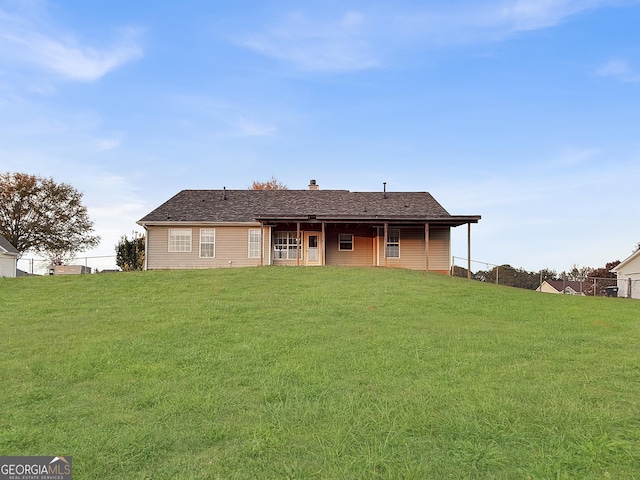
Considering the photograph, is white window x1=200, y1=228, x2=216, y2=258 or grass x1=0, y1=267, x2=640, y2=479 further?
white window x1=200, y1=228, x2=216, y2=258

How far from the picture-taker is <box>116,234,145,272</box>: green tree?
34.9 metres

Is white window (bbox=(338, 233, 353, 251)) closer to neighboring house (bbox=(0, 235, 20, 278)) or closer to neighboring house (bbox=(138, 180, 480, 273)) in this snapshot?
neighboring house (bbox=(138, 180, 480, 273))

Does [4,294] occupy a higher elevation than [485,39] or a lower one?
lower

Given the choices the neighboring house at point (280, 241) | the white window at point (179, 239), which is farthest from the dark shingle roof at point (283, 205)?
the white window at point (179, 239)

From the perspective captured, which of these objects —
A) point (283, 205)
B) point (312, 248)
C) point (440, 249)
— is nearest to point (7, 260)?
point (283, 205)

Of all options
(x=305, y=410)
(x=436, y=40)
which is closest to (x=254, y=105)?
(x=436, y=40)

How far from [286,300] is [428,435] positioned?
9.64 m

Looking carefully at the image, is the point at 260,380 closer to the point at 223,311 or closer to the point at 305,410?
the point at 305,410

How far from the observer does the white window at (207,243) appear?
88.7 ft

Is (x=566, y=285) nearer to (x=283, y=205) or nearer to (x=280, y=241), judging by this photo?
(x=283, y=205)

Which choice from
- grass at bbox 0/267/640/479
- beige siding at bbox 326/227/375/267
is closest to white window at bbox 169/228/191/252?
beige siding at bbox 326/227/375/267

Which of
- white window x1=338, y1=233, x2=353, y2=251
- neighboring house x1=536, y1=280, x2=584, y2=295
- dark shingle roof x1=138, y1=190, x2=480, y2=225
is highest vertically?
dark shingle roof x1=138, y1=190, x2=480, y2=225

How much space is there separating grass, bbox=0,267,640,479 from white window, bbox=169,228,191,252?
1307 cm

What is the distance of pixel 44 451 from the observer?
4980mm
